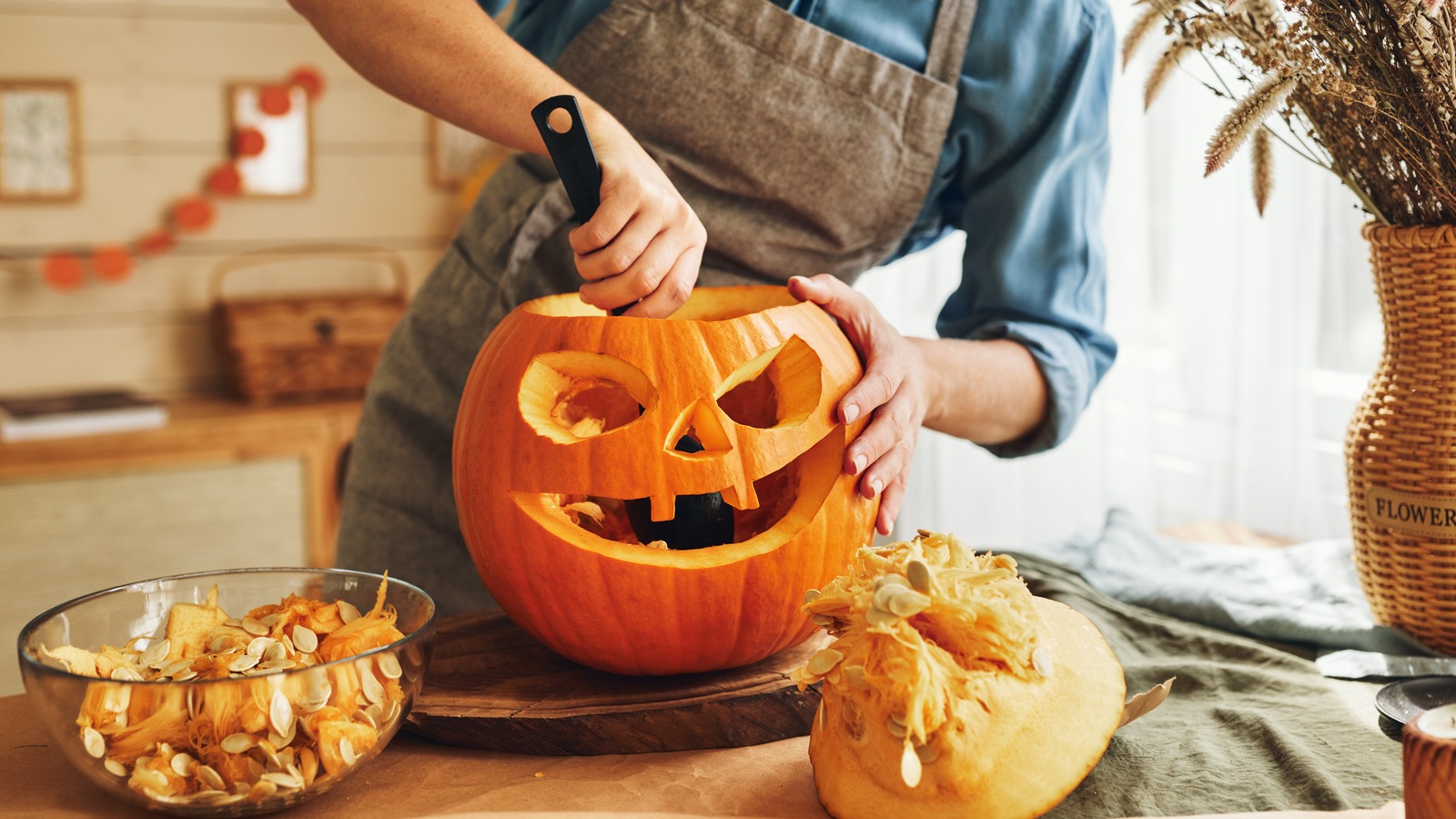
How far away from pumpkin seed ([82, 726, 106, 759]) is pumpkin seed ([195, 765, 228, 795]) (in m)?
0.05

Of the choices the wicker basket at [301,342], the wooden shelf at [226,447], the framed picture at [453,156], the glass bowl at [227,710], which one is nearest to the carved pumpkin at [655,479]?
the glass bowl at [227,710]

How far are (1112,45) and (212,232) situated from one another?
7.89ft

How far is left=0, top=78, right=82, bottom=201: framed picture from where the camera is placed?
259cm

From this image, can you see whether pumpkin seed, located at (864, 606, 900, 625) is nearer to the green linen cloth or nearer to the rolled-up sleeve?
the green linen cloth

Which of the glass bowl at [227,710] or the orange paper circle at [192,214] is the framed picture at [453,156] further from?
the glass bowl at [227,710]

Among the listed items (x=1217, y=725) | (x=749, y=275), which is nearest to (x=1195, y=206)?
(x=749, y=275)

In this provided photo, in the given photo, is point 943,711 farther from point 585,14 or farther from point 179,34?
point 179,34

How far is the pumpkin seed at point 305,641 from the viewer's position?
25.2 inches

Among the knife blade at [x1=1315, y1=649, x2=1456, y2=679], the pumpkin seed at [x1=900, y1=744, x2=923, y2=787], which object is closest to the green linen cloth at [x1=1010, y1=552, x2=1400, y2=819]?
the knife blade at [x1=1315, y1=649, x2=1456, y2=679]

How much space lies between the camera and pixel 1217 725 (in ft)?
2.40

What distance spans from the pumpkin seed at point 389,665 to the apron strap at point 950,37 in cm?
68

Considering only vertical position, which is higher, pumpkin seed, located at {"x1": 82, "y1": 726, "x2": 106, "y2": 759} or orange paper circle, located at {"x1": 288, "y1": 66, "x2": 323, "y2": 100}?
orange paper circle, located at {"x1": 288, "y1": 66, "x2": 323, "y2": 100}

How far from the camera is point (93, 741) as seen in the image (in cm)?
56

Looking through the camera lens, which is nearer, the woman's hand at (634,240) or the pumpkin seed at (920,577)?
the pumpkin seed at (920,577)
